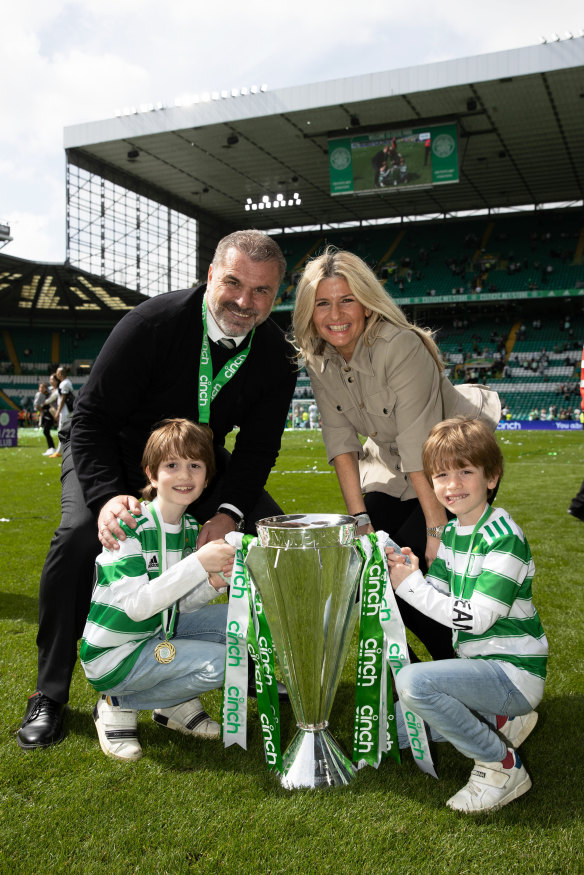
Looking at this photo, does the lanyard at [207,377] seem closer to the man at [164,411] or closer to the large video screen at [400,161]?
the man at [164,411]

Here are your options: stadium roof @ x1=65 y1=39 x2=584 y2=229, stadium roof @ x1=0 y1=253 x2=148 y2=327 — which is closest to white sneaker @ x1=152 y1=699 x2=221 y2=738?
stadium roof @ x1=65 y1=39 x2=584 y2=229

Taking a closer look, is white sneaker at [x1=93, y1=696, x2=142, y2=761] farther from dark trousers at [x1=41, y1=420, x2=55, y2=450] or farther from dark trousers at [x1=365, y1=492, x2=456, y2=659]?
dark trousers at [x1=41, y1=420, x2=55, y2=450]

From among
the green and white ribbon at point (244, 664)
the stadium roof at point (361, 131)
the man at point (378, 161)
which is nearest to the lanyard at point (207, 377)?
the green and white ribbon at point (244, 664)

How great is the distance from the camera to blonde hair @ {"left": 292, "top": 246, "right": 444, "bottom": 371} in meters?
2.75

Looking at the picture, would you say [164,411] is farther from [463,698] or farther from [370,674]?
[463,698]

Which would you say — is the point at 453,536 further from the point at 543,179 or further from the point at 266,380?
the point at 543,179

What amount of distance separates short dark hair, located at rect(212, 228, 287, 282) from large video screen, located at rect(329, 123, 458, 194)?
26.0m

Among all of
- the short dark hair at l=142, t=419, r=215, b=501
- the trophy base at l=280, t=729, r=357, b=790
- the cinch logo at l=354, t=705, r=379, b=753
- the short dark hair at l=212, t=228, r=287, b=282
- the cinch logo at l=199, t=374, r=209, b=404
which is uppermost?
the short dark hair at l=212, t=228, r=287, b=282

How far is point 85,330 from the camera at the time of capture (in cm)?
4681

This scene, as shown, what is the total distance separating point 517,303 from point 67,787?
40767 mm

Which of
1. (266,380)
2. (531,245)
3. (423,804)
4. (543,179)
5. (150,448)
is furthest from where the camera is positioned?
(531,245)

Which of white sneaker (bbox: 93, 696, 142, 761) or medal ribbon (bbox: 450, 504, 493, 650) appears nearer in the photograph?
medal ribbon (bbox: 450, 504, 493, 650)

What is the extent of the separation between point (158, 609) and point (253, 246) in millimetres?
1384

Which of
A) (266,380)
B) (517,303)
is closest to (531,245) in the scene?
(517,303)
